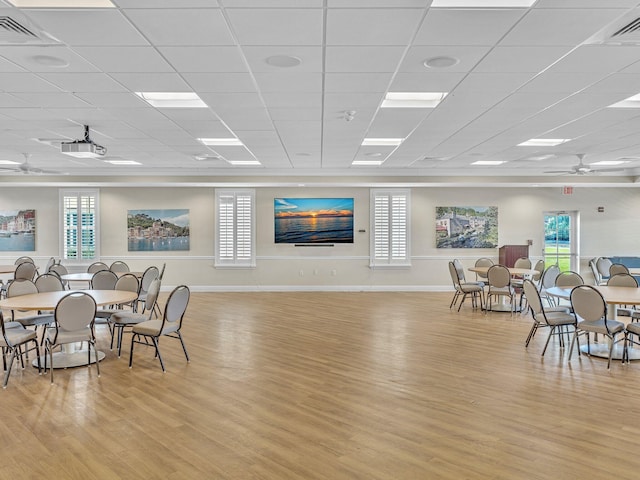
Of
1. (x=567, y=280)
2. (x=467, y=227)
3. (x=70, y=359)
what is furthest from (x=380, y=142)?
(x=70, y=359)

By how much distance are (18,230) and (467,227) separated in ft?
41.0

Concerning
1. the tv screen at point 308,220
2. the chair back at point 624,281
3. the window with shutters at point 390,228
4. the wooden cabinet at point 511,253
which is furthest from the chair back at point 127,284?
the wooden cabinet at point 511,253

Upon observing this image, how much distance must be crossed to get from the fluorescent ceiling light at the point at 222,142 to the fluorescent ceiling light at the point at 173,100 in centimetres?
209

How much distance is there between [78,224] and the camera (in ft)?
39.9

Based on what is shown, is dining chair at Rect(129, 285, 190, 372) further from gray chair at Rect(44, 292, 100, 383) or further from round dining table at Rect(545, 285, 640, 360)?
round dining table at Rect(545, 285, 640, 360)

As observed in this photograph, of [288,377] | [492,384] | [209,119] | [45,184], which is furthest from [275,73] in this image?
[45,184]

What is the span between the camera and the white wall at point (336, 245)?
12242 mm

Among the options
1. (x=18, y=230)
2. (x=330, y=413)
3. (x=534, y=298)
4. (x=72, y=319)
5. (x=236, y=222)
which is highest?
(x=236, y=222)

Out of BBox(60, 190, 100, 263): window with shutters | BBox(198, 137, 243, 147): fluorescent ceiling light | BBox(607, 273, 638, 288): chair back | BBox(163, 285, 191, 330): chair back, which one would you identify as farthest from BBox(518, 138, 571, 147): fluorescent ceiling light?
BBox(60, 190, 100, 263): window with shutters

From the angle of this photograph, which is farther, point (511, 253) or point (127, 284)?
point (511, 253)

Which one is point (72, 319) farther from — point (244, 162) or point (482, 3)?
point (244, 162)

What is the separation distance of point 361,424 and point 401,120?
14.3 ft

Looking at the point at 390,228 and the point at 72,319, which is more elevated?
the point at 390,228

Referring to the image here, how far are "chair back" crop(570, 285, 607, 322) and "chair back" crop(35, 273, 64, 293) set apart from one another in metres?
7.49
